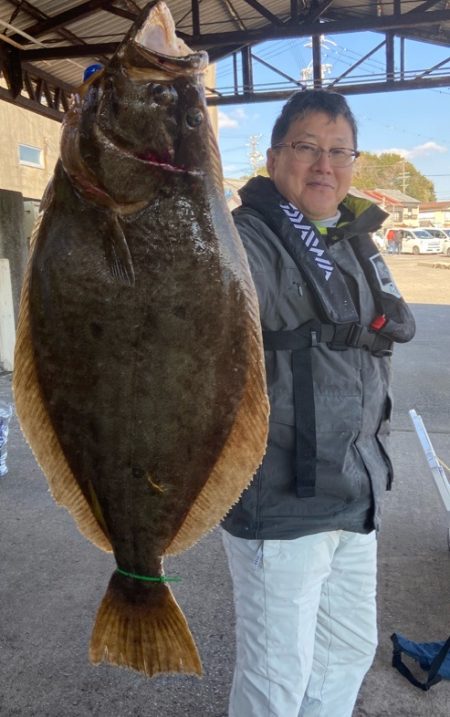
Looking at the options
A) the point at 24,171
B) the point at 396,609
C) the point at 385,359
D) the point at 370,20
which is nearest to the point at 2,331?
the point at 370,20

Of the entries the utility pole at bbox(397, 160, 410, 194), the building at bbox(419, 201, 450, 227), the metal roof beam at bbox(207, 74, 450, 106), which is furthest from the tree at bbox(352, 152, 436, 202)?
the metal roof beam at bbox(207, 74, 450, 106)

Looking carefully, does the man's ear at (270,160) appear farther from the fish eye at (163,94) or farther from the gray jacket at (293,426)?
the fish eye at (163,94)

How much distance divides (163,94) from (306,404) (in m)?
0.93

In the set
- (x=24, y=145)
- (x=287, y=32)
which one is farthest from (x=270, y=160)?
(x=24, y=145)

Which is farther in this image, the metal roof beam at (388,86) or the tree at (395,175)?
the tree at (395,175)

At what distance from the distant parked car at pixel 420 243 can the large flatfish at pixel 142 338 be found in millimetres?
42733

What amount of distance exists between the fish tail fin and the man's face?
1238 millimetres

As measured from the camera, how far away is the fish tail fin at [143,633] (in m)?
1.52

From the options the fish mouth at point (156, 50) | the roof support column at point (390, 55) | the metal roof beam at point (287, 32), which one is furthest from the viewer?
the roof support column at point (390, 55)

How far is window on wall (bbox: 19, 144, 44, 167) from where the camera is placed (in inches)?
634

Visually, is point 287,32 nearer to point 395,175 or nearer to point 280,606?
point 280,606

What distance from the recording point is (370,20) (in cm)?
750

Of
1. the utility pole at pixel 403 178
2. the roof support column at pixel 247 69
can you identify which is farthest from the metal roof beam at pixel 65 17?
the utility pole at pixel 403 178

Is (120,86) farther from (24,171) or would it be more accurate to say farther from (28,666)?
(24,171)
